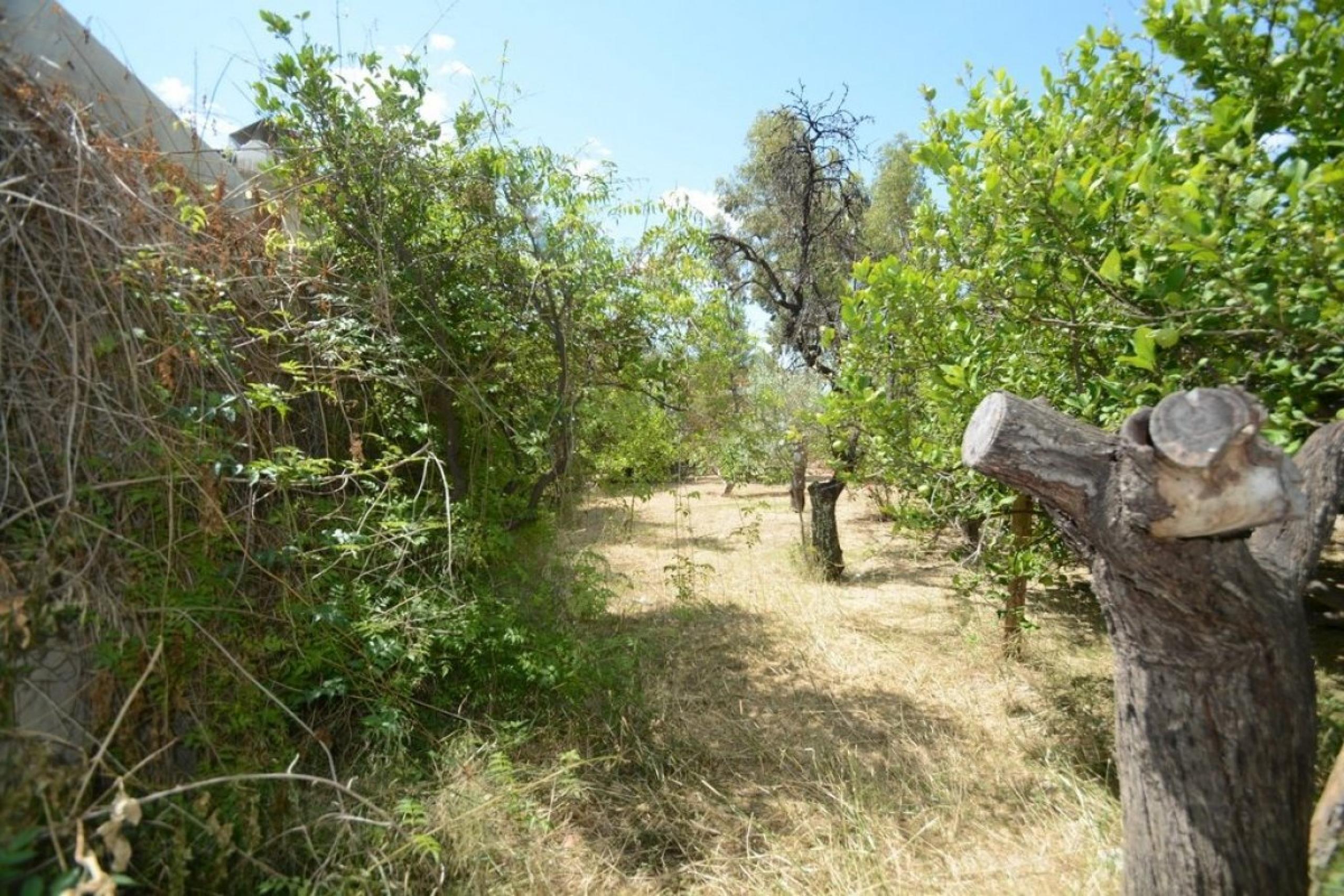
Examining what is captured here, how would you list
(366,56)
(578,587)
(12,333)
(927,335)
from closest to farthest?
(12,333)
(366,56)
(927,335)
(578,587)

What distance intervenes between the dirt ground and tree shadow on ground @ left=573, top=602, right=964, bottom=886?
1cm

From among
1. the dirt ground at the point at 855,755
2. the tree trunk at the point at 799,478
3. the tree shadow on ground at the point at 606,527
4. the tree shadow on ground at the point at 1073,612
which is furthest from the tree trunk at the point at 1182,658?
the tree trunk at the point at 799,478

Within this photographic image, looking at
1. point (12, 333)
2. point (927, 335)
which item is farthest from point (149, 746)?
point (927, 335)

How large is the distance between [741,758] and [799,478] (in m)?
7.09

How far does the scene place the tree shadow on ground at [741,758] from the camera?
2.85 m

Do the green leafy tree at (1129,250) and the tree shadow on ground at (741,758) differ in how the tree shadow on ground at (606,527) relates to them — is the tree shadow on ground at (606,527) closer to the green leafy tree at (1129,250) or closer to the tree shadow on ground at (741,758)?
the tree shadow on ground at (741,758)

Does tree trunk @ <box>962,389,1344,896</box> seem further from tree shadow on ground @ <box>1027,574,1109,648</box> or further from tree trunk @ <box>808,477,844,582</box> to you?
tree trunk @ <box>808,477,844,582</box>

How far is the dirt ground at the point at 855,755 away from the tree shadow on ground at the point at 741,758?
0.01m

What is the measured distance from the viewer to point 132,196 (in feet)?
7.12

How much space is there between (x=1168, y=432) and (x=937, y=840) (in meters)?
2.10

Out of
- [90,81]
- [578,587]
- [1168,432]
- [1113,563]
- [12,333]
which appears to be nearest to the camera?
[1168,432]

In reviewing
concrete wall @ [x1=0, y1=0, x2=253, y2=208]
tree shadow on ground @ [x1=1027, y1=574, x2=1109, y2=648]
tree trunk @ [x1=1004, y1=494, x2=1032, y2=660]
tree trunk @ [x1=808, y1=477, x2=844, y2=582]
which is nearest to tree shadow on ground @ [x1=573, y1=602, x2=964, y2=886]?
tree trunk @ [x1=1004, y1=494, x2=1032, y2=660]

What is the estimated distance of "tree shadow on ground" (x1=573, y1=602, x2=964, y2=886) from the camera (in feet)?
9.34

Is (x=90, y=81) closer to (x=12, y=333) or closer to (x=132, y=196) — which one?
(x=132, y=196)
